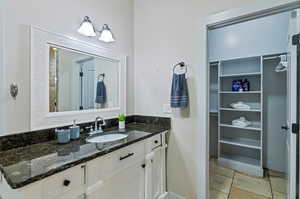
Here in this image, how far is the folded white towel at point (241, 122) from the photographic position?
272 centimetres

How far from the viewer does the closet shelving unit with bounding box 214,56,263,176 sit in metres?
2.64

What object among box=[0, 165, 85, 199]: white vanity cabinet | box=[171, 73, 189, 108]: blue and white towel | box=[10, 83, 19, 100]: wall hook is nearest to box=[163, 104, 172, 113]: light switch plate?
box=[171, 73, 189, 108]: blue and white towel

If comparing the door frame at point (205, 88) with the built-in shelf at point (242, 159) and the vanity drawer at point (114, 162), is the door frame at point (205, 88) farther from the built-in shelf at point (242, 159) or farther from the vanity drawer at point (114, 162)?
the built-in shelf at point (242, 159)

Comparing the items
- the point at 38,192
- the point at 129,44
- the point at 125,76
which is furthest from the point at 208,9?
the point at 38,192

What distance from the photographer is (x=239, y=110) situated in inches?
110

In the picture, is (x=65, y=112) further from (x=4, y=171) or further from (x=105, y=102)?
(x=4, y=171)

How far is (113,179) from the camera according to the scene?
122 centimetres

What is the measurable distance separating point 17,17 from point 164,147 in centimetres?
177

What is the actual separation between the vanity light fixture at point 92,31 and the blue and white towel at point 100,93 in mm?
494

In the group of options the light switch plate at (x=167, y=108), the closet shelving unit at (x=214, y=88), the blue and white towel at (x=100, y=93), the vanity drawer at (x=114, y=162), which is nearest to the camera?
the vanity drawer at (x=114, y=162)

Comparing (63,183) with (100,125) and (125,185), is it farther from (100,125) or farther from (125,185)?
(100,125)

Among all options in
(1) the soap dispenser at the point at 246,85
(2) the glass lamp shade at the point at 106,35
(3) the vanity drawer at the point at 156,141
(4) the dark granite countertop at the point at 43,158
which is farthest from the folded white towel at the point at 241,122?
(2) the glass lamp shade at the point at 106,35

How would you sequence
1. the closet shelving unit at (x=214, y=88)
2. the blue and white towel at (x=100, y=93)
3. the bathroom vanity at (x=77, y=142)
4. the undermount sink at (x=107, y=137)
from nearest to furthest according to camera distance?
1. the bathroom vanity at (x=77, y=142)
2. the undermount sink at (x=107, y=137)
3. the blue and white towel at (x=100, y=93)
4. the closet shelving unit at (x=214, y=88)

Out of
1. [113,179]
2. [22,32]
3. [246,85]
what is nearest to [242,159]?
[246,85]
